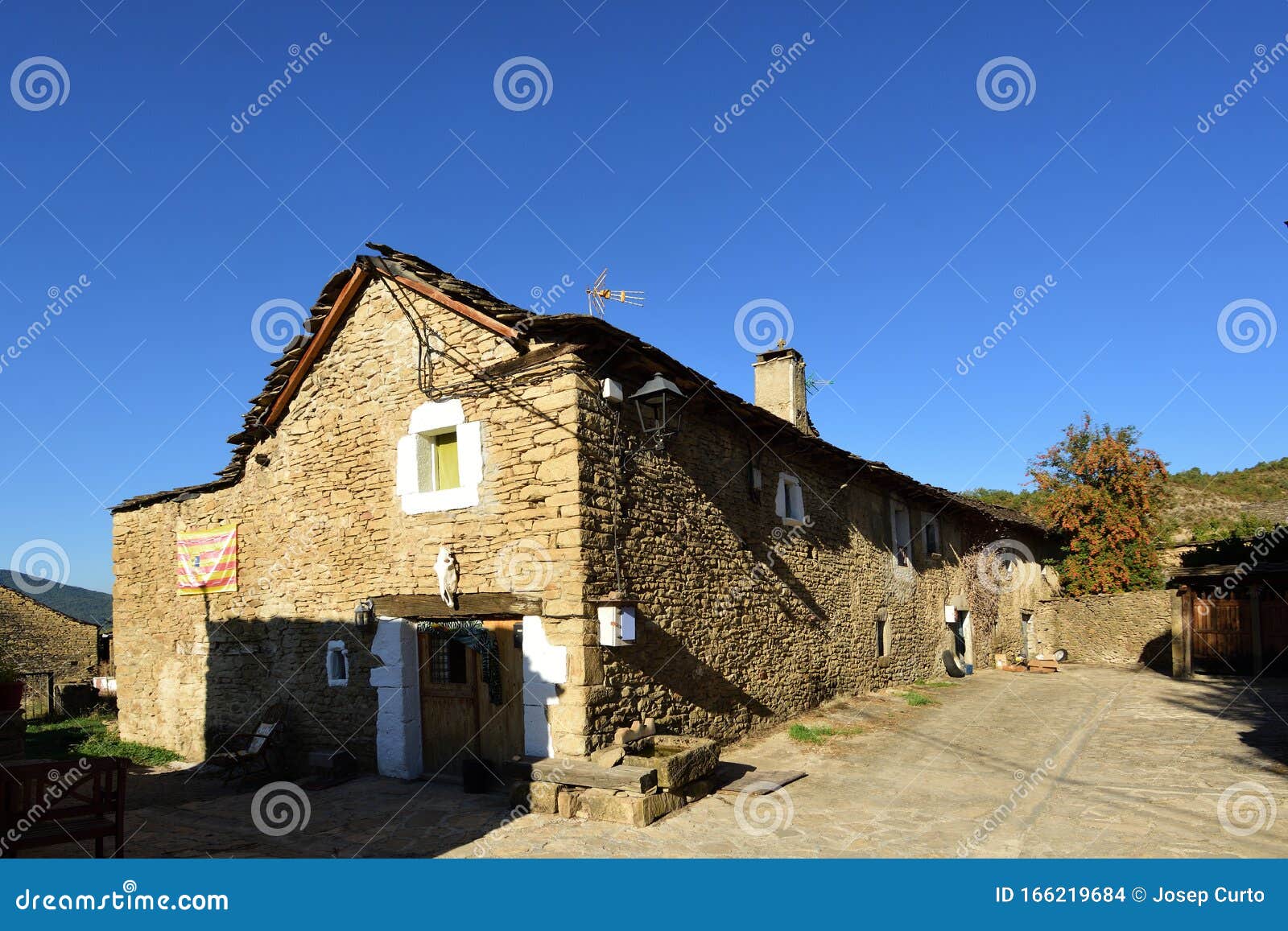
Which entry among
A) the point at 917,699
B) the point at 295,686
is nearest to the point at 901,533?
the point at 917,699

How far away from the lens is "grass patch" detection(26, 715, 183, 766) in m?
12.4

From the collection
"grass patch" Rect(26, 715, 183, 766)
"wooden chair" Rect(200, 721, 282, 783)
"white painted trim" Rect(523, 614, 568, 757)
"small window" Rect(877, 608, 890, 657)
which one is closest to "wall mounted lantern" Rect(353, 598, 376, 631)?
"wooden chair" Rect(200, 721, 282, 783)

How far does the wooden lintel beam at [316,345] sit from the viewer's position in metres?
10.5

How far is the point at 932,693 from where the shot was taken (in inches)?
601

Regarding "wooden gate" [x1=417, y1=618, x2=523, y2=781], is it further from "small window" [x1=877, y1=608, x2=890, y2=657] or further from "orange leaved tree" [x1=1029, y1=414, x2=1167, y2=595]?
"orange leaved tree" [x1=1029, y1=414, x2=1167, y2=595]

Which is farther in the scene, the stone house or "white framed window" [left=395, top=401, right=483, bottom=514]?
"white framed window" [left=395, top=401, right=483, bottom=514]

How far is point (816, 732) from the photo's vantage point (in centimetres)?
1097

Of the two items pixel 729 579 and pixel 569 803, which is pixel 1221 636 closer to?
pixel 729 579

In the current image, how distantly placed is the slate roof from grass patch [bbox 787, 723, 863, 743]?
14.0ft

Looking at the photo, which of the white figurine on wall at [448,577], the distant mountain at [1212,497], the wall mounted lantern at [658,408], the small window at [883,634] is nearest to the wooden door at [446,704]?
the white figurine on wall at [448,577]

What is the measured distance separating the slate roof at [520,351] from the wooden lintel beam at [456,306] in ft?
0.17

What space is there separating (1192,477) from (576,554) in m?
32.4

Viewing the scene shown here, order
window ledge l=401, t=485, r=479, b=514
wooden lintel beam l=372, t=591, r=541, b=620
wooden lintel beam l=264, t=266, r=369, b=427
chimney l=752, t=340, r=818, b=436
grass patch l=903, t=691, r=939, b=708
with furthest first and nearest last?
chimney l=752, t=340, r=818, b=436 → grass patch l=903, t=691, r=939, b=708 → wooden lintel beam l=264, t=266, r=369, b=427 → window ledge l=401, t=485, r=479, b=514 → wooden lintel beam l=372, t=591, r=541, b=620

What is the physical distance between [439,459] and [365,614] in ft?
7.04
